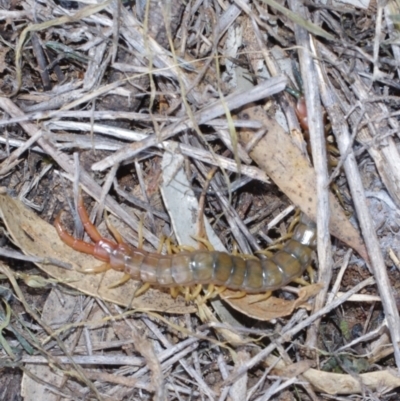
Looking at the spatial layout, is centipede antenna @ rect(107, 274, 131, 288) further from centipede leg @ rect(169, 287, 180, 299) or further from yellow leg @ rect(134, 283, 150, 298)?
centipede leg @ rect(169, 287, 180, 299)

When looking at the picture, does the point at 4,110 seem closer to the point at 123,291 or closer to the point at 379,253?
→ the point at 123,291

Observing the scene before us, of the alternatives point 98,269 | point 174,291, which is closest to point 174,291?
point 174,291

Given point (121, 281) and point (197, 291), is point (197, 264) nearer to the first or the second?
point (197, 291)

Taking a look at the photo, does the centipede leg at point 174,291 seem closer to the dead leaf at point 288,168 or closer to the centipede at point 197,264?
the centipede at point 197,264

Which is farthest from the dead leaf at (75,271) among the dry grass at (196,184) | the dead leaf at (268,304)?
the dead leaf at (268,304)

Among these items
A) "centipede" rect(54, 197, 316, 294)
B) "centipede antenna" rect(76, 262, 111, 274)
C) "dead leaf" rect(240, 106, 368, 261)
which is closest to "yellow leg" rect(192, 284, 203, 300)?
"centipede" rect(54, 197, 316, 294)

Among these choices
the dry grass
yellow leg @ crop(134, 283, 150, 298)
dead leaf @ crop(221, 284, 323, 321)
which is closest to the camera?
the dry grass

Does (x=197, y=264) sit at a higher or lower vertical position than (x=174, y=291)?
higher
